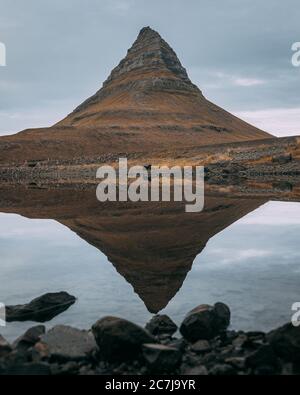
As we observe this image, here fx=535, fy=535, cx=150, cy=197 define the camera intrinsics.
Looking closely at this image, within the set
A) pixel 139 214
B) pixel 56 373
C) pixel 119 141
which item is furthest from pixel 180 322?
pixel 119 141

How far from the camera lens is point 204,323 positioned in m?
10.1

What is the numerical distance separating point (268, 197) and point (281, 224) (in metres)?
14.2

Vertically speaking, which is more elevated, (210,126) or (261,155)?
(210,126)

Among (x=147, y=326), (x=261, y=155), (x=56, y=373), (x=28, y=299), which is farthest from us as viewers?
(x=261, y=155)

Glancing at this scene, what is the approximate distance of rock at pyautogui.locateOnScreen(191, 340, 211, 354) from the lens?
9.41 m

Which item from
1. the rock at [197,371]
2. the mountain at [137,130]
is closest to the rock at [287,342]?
the rock at [197,371]

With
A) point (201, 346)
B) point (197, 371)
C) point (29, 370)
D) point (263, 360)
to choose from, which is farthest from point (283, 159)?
point (29, 370)

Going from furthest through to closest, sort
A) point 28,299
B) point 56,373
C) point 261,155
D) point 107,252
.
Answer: point 261,155 → point 107,252 → point 28,299 → point 56,373

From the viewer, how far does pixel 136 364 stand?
903cm

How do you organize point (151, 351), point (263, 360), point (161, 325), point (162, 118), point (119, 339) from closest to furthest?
point (263, 360) < point (151, 351) < point (119, 339) < point (161, 325) < point (162, 118)

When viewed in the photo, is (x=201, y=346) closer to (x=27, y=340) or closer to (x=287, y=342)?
(x=287, y=342)

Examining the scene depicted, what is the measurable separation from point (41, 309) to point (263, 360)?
17.6 feet

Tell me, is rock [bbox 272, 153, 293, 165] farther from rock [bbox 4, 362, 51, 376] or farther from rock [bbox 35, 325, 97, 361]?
rock [bbox 4, 362, 51, 376]

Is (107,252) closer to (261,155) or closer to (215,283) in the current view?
(215,283)
